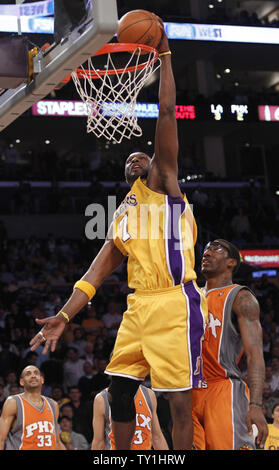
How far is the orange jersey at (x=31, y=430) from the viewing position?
6.64 m

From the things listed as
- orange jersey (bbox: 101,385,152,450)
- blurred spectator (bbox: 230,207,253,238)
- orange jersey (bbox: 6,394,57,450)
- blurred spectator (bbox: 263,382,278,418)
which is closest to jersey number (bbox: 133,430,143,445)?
orange jersey (bbox: 101,385,152,450)

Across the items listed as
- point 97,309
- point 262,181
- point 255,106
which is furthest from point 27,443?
point 262,181

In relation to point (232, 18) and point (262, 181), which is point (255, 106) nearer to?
point (232, 18)

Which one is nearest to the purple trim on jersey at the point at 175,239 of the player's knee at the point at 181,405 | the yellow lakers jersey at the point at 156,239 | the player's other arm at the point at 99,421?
the yellow lakers jersey at the point at 156,239

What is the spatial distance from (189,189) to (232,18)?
15.5 feet

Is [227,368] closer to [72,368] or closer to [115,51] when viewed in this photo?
[115,51]

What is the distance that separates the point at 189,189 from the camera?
19109 mm

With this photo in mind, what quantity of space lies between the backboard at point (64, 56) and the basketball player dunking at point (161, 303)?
1.54 feet

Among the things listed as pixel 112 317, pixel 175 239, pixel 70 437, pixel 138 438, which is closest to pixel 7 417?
pixel 138 438

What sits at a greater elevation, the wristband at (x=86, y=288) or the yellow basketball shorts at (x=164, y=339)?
the wristband at (x=86, y=288)

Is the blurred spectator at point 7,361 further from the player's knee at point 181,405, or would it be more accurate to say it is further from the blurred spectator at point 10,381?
the player's knee at point 181,405

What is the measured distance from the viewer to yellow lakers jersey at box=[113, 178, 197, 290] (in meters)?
3.85

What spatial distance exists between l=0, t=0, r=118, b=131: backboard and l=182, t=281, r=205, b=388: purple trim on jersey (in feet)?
4.53

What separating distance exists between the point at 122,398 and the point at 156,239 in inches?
35.6
